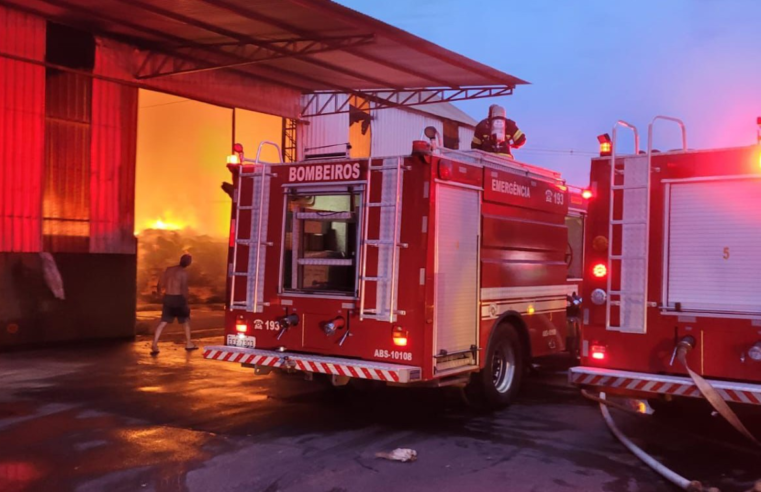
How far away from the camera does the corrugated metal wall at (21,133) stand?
12.4 m

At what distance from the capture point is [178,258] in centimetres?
1770

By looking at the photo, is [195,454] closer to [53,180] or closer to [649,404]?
[649,404]

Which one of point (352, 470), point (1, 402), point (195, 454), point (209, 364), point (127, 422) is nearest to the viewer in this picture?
point (352, 470)

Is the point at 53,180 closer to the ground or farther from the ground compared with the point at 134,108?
closer to the ground

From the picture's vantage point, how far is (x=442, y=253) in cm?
735

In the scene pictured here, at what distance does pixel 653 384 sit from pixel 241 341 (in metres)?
4.44

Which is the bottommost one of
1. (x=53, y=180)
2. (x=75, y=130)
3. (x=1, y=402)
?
(x=1, y=402)

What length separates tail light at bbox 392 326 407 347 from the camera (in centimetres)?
712

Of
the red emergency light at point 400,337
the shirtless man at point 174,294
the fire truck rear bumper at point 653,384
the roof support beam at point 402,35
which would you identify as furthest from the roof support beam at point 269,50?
the fire truck rear bumper at point 653,384

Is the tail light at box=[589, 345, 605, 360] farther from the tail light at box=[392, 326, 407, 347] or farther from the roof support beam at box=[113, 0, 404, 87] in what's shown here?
the roof support beam at box=[113, 0, 404, 87]

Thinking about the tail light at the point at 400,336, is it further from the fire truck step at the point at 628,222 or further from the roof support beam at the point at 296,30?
the roof support beam at the point at 296,30

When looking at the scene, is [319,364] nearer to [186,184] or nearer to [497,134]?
[497,134]

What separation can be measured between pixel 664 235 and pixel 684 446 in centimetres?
216

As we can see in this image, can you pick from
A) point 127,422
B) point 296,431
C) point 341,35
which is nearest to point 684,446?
point 296,431
